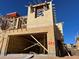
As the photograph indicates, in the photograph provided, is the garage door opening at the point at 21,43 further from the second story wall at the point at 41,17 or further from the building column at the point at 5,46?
the second story wall at the point at 41,17

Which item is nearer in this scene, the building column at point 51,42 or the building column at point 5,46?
the building column at point 51,42

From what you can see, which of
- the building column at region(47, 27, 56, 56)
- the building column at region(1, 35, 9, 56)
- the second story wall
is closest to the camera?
the building column at region(47, 27, 56, 56)

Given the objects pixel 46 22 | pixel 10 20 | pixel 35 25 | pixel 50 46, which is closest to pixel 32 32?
pixel 35 25

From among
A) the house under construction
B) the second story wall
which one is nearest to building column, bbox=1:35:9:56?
the house under construction

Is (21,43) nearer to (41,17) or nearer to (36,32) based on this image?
(36,32)

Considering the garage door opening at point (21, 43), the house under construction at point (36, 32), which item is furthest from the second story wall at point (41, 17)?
the garage door opening at point (21, 43)

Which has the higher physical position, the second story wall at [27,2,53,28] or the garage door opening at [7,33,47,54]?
the second story wall at [27,2,53,28]

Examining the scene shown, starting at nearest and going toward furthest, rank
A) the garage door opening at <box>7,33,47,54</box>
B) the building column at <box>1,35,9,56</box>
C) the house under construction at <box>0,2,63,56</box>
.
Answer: the house under construction at <box>0,2,63,56</box> < the building column at <box>1,35,9,56</box> < the garage door opening at <box>7,33,47,54</box>

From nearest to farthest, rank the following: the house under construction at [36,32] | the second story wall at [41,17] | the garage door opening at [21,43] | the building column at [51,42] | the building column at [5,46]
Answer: the building column at [51,42], the house under construction at [36,32], the second story wall at [41,17], the building column at [5,46], the garage door opening at [21,43]

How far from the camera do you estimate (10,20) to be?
102 ft

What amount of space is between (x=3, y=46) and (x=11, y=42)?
78.0 inches

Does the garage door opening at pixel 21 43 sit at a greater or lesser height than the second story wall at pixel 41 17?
lesser

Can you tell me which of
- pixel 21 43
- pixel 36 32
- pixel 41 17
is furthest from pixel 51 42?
pixel 21 43

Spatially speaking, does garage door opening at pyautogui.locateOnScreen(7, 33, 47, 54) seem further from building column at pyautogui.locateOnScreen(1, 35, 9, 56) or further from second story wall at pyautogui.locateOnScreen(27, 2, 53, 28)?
second story wall at pyautogui.locateOnScreen(27, 2, 53, 28)
